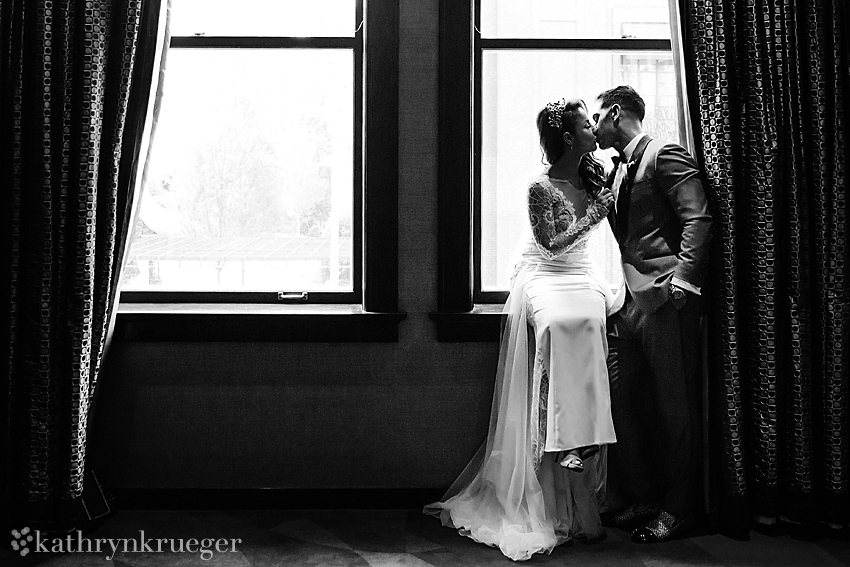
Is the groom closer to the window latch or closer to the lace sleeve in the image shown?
the lace sleeve

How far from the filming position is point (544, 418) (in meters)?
2.58

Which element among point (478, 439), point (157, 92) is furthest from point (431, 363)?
point (157, 92)

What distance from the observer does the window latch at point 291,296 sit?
Answer: 2980 mm

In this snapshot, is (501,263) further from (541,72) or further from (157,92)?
(157,92)

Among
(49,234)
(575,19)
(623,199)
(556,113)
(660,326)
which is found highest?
(575,19)

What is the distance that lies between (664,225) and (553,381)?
26.4 inches

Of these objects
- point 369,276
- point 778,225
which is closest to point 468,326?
point 369,276

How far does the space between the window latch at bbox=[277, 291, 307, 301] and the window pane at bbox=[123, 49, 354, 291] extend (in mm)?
36

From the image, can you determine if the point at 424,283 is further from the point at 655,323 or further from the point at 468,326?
the point at 655,323

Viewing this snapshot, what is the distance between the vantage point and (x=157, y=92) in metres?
2.75

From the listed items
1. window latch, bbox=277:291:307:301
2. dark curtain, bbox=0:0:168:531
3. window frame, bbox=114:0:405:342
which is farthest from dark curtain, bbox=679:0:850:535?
dark curtain, bbox=0:0:168:531

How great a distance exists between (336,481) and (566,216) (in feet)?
4.47

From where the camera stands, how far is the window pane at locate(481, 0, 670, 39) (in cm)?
297

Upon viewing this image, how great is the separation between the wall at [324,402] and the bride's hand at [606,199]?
25.2 inches
